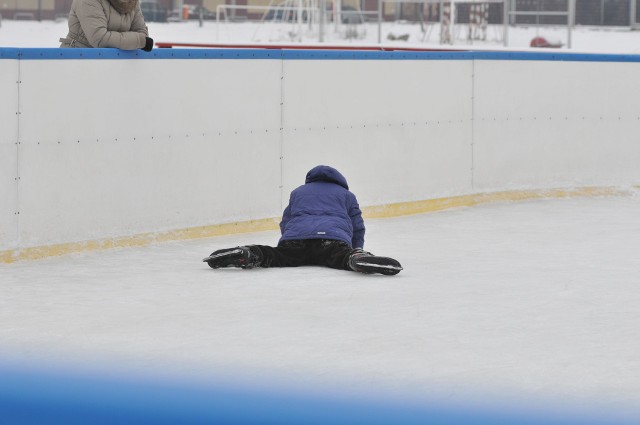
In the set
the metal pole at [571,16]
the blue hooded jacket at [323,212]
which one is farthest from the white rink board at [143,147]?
the metal pole at [571,16]

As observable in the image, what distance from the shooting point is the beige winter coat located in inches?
277

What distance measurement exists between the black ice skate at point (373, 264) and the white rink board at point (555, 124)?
10.7ft

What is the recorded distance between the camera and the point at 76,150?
680cm

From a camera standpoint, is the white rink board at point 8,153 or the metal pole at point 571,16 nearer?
the white rink board at point 8,153

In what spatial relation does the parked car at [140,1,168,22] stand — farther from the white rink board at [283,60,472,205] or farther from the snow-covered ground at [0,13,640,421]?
the snow-covered ground at [0,13,640,421]

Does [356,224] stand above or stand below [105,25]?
below

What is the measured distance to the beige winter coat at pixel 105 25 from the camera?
703cm

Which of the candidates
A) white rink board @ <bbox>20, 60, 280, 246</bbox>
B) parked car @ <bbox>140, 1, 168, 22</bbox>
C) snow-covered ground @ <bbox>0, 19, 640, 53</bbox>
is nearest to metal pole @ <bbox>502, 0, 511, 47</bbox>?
snow-covered ground @ <bbox>0, 19, 640, 53</bbox>

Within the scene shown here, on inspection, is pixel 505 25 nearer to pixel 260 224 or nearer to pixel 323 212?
pixel 260 224

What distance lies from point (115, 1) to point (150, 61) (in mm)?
385

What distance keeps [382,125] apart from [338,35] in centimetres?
797

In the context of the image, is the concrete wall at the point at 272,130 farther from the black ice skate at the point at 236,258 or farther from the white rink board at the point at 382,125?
the black ice skate at the point at 236,258

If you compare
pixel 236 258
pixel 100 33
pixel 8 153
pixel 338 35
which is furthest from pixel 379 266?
pixel 338 35

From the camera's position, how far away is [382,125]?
854 centimetres
